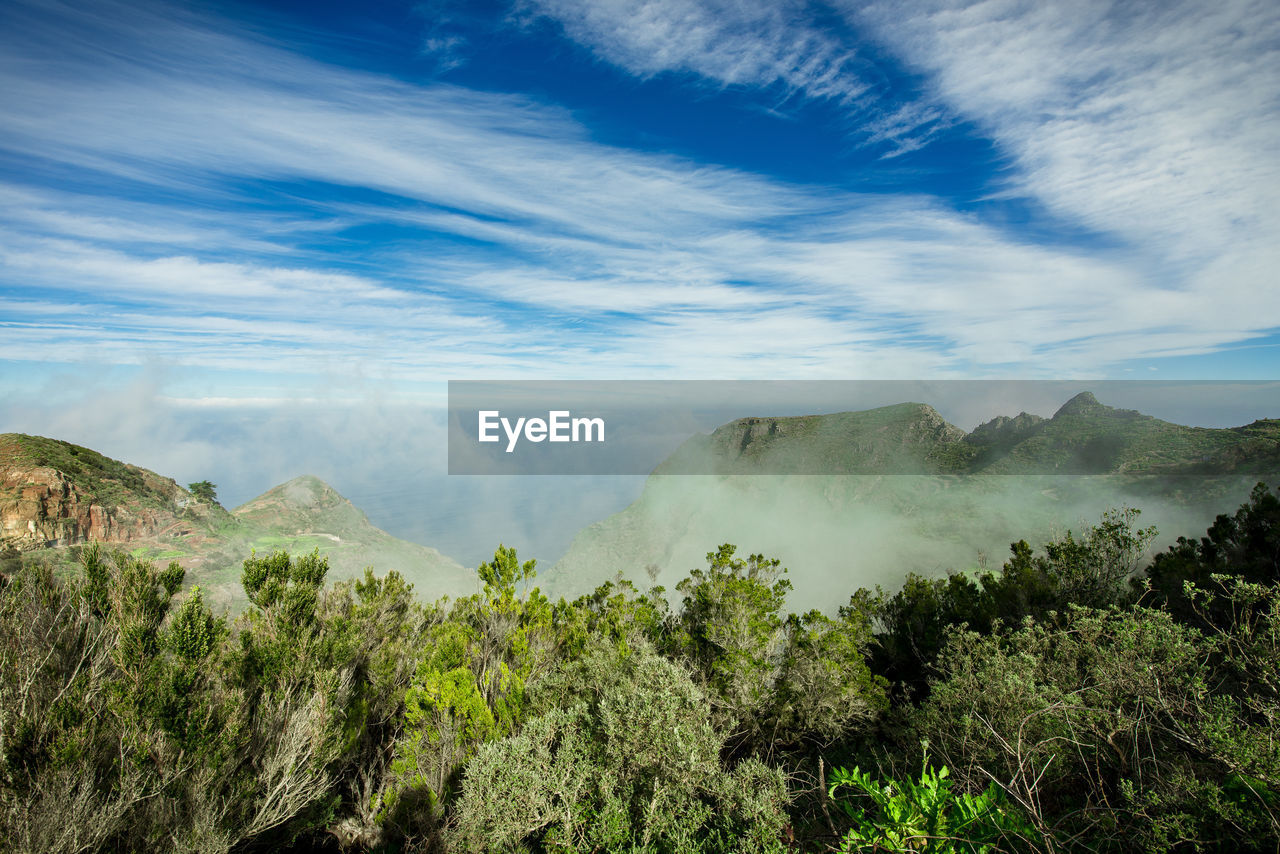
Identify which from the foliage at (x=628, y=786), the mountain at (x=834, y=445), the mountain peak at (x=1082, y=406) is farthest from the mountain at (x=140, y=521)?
the mountain peak at (x=1082, y=406)

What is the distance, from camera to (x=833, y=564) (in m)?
110

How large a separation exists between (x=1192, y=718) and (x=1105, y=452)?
113 m

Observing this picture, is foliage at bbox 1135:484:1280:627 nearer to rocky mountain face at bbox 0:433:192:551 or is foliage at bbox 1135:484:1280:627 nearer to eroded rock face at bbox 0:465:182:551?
eroded rock face at bbox 0:465:182:551

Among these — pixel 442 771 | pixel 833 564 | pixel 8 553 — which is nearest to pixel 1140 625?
pixel 442 771

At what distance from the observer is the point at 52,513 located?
4325 cm

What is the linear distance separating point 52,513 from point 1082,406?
15734cm

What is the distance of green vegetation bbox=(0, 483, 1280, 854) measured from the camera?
Result: 557cm

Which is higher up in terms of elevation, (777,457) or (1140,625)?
(1140,625)

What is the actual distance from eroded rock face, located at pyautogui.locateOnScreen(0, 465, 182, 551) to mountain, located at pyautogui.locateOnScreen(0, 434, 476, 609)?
59mm

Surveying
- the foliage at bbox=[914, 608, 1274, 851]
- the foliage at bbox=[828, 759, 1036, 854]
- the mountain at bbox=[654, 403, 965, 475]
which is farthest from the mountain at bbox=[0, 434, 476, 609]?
the mountain at bbox=[654, 403, 965, 475]

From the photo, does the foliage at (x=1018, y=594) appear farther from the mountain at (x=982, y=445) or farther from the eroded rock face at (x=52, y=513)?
the mountain at (x=982, y=445)

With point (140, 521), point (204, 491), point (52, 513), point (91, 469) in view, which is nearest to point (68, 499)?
point (52, 513)

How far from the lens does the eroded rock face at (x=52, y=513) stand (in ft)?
134

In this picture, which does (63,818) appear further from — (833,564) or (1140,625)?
(833,564)
